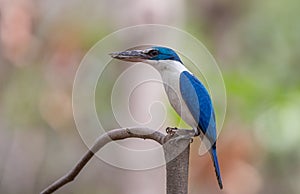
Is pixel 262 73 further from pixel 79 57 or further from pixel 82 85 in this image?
pixel 82 85

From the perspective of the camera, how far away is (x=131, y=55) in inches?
32.5

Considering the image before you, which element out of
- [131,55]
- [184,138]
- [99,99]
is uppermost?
[131,55]

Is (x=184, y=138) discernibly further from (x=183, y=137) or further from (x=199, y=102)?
(x=199, y=102)

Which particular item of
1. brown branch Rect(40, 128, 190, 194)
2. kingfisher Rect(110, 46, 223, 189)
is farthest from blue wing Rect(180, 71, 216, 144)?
brown branch Rect(40, 128, 190, 194)

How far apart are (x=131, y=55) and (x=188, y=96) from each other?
0.13 m

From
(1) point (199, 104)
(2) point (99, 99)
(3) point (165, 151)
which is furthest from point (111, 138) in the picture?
(2) point (99, 99)

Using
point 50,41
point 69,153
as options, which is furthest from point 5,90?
point 69,153

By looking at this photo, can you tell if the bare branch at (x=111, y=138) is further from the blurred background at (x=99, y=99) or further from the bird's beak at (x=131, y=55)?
the blurred background at (x=99, y=99)

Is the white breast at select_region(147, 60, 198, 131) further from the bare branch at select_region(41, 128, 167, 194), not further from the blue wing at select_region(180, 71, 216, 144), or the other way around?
the bare branch at select_region(41, 128, 167, 194)

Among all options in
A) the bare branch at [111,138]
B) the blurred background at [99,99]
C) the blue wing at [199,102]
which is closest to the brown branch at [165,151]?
the bare branch at [111,138]

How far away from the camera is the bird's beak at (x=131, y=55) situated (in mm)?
805

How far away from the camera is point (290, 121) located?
248cm

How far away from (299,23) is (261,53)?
276mm

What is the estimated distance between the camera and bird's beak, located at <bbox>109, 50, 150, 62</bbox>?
0.81 meters
